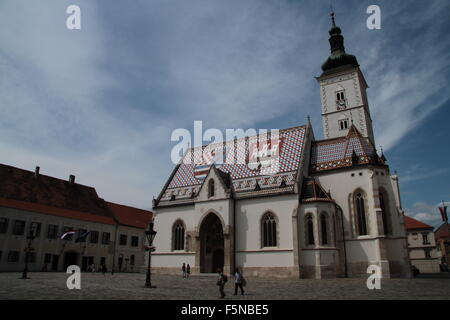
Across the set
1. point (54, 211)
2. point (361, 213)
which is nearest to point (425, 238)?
point (361, 213)

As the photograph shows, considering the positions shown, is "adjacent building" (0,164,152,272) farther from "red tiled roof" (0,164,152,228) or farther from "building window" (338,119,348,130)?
"building window" (338,119,348,130)

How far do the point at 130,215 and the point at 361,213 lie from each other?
38898 millimetres

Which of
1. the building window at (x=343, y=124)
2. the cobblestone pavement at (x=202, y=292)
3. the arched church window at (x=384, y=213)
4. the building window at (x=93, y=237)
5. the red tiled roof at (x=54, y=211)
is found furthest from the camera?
the building window at (x=93, y=237)

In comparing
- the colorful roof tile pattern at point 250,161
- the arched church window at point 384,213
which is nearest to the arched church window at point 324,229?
the colorful roof tile pattern at point 250,161

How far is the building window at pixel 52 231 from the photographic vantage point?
40.8 m

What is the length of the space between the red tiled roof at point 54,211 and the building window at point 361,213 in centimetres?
3481

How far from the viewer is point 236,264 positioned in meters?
33.3

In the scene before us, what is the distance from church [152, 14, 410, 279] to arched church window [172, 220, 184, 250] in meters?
0.11

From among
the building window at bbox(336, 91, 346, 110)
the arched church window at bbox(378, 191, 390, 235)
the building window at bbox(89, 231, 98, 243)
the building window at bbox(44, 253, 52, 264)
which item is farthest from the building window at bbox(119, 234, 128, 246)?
the arched church window at bbox(378, 191, 390, 235)

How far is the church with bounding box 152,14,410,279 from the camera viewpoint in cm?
2975

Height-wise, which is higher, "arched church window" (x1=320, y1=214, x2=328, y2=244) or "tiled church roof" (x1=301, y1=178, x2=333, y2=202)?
"tiled church roof" (x1=301, y1=178, x2=333, y2=202)

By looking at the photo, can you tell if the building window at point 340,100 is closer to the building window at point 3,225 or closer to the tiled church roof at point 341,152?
the tiled church roof at point 341,152
